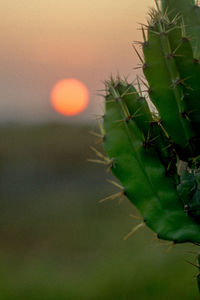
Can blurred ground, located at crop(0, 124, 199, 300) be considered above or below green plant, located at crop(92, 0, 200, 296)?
below

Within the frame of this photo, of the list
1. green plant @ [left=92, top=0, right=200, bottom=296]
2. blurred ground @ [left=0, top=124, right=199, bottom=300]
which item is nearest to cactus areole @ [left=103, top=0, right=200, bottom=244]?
green plant @ [left=92, top=0, right=200, bottom=296]

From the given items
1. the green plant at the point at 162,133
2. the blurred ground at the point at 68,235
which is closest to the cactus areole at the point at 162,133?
the green plant at the point at 162,133

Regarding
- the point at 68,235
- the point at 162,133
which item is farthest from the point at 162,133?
the point at 68,235

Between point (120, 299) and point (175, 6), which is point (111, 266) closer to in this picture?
point (120, 299)

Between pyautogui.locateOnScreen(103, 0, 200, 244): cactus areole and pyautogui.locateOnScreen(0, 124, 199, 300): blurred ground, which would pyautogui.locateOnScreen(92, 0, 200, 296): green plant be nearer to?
pyautogui.locateOnScreen(103, 0, 200, 244): cactus areole

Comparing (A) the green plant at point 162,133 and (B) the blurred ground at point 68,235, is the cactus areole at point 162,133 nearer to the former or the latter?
(A) the green plant at point 162,133

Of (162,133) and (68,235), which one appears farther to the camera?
(68,235)

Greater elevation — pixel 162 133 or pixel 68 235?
pixel 162 133

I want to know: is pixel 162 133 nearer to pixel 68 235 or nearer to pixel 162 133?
pixel 162 133
